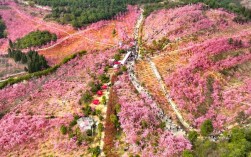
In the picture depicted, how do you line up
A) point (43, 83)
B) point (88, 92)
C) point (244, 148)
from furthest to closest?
point (43, 83) → point (88, 92) → point (244, 148)

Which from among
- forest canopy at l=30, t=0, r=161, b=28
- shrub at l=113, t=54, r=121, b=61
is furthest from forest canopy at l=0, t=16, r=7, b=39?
shrub at l=113, t=54, r=121, b=61

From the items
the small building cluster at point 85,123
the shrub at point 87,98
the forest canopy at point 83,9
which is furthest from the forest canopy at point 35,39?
the small building cluster at point 85,123

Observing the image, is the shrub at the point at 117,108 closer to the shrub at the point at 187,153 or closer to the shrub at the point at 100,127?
the shrub at the point at 100,127

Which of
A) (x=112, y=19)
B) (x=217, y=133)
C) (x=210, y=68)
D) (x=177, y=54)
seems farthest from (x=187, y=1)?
(x=217, y=133)

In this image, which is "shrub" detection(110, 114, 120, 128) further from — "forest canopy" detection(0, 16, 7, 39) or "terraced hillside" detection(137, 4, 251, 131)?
"forest canopy" detection(0, 16, 7, 39)

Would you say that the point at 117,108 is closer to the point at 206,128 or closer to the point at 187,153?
the point at 206,128

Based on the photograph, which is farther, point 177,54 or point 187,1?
point 187,1

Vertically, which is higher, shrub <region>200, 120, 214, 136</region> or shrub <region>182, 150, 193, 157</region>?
shrub <region>200, 120, 214, 136</region>

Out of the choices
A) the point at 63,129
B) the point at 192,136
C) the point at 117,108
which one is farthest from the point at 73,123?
the point at 192,136

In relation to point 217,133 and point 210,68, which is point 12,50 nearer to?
point 210,68

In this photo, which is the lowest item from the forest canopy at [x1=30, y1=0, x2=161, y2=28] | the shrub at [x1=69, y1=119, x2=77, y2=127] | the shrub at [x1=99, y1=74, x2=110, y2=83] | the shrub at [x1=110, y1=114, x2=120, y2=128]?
the shrub at [x1=69, y1=119, x2=77, y2=127]

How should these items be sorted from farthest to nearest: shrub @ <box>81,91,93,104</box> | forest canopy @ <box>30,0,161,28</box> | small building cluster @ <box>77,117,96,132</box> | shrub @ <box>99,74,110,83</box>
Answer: forest canopy @ <box>30,0,161,28</box> → shrub @ <box>99,74,110,83</box> → shrub @ <box>81,91,93,104</box> → small building cluster @ <box>77,117,96,132</box>
